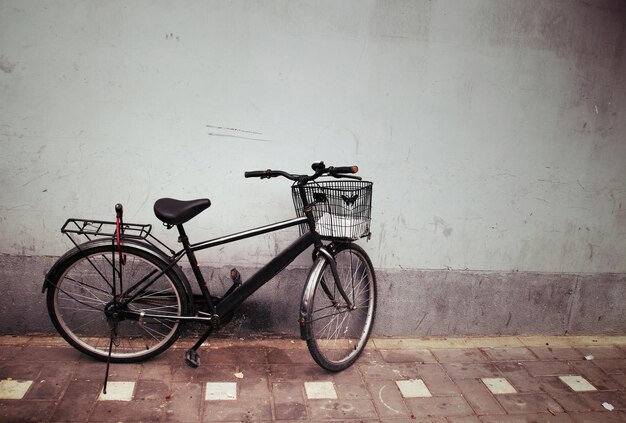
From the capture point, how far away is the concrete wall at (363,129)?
12.5 feet

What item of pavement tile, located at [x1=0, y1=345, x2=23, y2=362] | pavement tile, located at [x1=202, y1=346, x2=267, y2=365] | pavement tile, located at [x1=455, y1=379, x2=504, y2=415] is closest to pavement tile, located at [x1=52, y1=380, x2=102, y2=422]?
pavement tile, located at [x1=0, y1=345, x2=23, y2=362]

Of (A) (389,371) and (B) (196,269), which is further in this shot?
(A) (389,371)

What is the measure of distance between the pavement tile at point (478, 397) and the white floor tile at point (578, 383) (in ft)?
2.64

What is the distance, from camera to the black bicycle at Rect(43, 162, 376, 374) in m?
3.58

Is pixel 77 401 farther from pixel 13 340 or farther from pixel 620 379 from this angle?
pixel 620 379

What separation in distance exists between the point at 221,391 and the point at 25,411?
130cm

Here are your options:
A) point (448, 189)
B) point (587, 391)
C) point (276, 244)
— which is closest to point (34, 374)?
point (276, 244)

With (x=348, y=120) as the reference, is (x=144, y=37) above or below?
above

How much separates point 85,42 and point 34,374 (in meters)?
2.56

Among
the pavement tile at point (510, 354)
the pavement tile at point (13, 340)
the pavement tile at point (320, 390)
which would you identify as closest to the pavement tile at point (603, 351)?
the pavement tile at point (510, 354)

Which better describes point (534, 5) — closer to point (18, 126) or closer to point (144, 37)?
point (144, 37)

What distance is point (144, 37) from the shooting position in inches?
149

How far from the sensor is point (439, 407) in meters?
3.68

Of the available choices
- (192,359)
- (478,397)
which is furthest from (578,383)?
(192,359)
